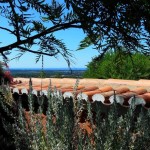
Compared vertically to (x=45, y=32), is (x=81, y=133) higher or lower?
lower

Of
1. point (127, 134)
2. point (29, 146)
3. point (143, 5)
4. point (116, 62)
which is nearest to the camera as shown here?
point (143, 5)

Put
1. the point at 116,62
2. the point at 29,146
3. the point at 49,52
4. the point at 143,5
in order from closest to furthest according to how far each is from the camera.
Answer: the point at 143,5 → the point at 49,52 → the point at 116,62 → the point at 29,146

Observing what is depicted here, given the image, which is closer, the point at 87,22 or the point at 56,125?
the point at 87,22

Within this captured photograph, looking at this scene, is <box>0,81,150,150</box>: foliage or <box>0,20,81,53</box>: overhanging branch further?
<box>0,81,150,150</box>: foliage

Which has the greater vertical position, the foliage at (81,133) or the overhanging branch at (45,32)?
the overhanging branch at (45,32)

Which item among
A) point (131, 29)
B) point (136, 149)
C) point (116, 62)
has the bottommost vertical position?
point (136, 149)

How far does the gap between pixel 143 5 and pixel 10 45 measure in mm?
770

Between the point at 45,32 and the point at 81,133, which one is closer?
the point at 45,32

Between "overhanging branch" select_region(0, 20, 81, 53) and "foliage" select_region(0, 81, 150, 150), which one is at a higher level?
"overhanging branch" select_region(0, 20, 81, 53)

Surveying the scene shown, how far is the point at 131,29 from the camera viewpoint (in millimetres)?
2438

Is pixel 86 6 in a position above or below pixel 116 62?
above

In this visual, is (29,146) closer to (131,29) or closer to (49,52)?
(49,52)

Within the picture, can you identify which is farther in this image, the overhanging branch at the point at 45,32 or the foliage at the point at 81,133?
the foliage at the point at 81,133

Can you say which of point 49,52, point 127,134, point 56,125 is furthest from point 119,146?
point 49,52
